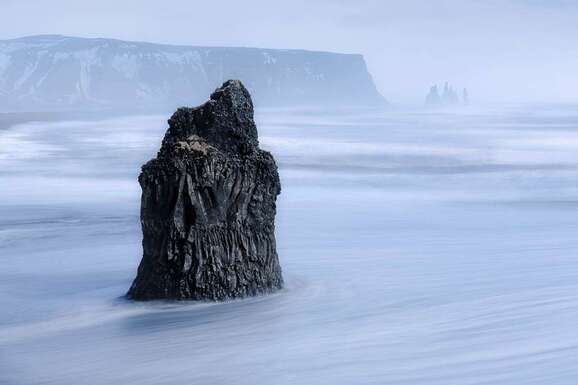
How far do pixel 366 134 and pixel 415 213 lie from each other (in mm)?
21558

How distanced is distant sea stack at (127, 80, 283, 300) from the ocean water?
0.47ft

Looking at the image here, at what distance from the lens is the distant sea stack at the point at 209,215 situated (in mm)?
6004

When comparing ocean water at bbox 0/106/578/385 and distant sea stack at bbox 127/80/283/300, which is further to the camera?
distant sea stack at bbox 127/80/283/300

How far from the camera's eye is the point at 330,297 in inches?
266

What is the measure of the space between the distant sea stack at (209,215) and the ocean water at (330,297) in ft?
0.47

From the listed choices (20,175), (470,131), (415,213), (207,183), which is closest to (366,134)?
A: (470,131)

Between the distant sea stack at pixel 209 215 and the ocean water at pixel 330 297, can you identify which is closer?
the ocean water at pixel 330 297

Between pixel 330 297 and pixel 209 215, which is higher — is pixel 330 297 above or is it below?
below

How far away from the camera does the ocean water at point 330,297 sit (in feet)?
16.9

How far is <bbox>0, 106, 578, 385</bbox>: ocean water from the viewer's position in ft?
16.9

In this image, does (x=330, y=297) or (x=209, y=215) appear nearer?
(x=209, y=215)

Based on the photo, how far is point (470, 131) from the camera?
116 ft

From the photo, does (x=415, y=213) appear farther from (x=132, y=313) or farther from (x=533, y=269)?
(x=132, y=313)

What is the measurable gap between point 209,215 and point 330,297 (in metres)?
1.11
